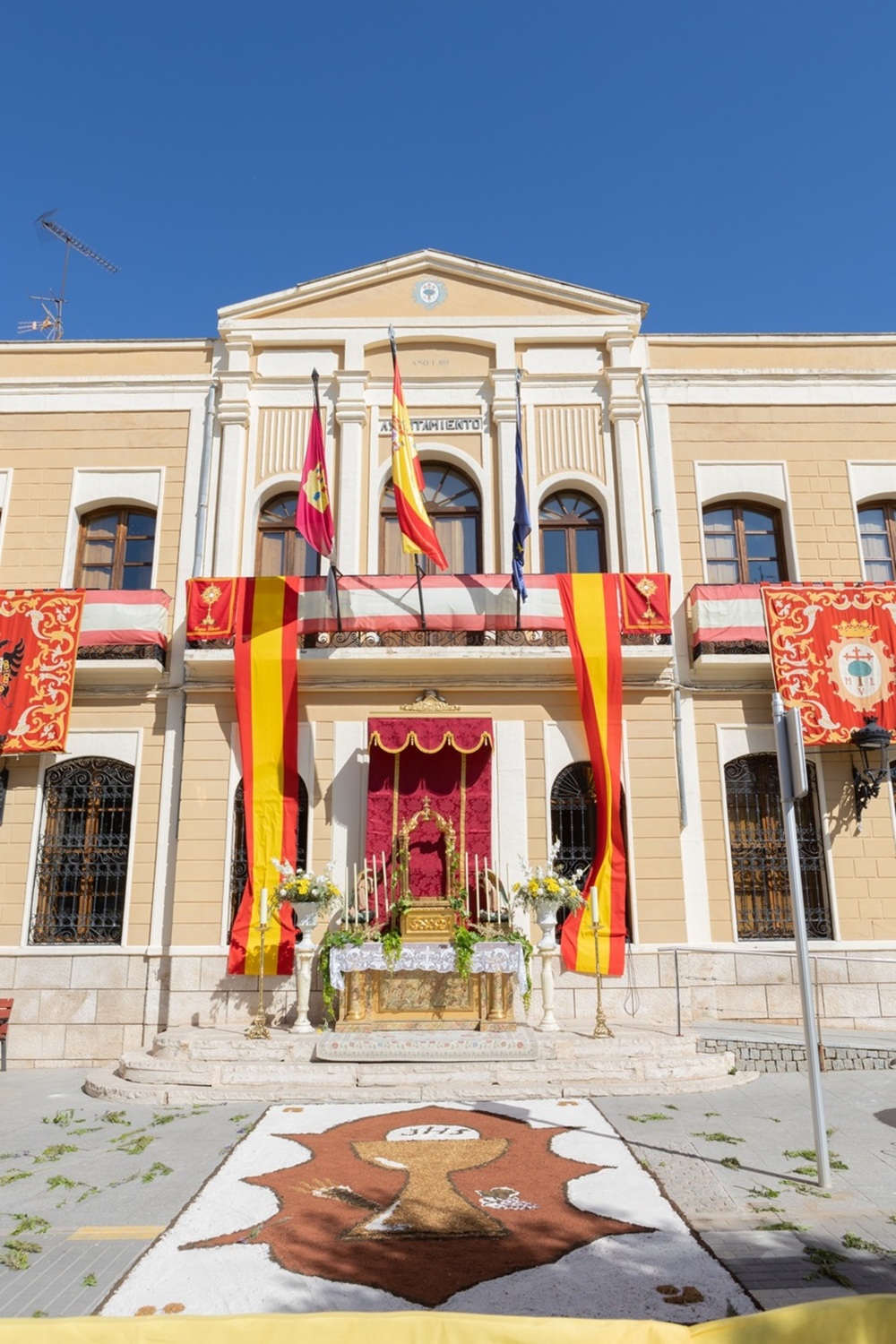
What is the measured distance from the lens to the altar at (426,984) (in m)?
10.1

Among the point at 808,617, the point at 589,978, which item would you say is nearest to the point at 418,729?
the point at 589,978

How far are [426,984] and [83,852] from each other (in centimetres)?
529

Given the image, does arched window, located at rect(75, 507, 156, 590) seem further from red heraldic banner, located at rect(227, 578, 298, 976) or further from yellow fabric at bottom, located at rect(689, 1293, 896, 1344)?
yellow fabric at bottom, located at rect(689, 1293, 896, 1344)

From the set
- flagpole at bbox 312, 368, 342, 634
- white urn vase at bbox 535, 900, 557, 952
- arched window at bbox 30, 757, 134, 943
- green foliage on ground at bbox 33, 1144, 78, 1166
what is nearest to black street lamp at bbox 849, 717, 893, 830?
white urn vase at bbox 535, 900, 557, 952

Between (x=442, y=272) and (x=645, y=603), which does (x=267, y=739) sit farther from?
(x=442, y=272)

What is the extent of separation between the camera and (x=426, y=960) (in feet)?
33.5

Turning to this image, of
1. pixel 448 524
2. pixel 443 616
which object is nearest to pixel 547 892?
pixel 443 616

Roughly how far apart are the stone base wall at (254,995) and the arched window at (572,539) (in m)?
5.70

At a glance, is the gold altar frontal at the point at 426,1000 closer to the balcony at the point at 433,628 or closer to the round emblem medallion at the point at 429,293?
the balcony at the point at 433,628

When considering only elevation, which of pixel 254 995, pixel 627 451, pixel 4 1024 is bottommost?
pixel 4 1024

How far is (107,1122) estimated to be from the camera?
26.1 ft

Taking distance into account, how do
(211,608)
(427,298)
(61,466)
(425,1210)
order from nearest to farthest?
(425,1210) < (211,608) < (61,466) < (427,298)

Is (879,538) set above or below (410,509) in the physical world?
above

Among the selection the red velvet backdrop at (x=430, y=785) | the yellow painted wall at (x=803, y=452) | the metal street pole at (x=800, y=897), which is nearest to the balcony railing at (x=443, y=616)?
the red velvet backdrop at (x=430, y=785)
